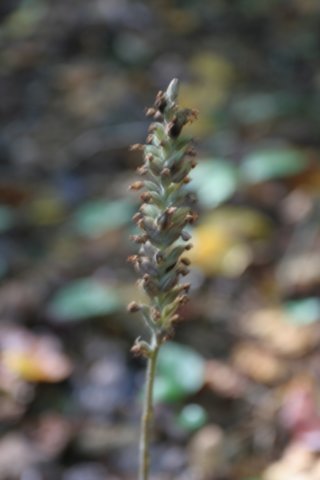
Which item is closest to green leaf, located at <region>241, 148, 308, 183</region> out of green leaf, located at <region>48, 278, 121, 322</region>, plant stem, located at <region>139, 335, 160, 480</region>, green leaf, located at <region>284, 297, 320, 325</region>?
green leaf, located at <region>284, 297, 320, 325</region>

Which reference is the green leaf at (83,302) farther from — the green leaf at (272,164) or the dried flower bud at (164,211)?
the dried flower bud at (164,211)

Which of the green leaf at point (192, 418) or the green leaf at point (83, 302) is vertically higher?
the green leaf at point (83, 302)

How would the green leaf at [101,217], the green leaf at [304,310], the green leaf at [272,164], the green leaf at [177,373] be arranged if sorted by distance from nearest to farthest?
1. the green leaf at [177,373]
2. the green leaf at [304,310]
3. the green leaf at [101,217]
4. the green leaf at [272,164]

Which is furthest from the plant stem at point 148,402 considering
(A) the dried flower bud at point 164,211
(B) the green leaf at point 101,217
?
(B) the green leaf at point 101,217

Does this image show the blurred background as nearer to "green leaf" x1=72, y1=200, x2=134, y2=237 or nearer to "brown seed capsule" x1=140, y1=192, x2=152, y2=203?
"green leaf" x1=72, y1=200, x2=134, y2=237

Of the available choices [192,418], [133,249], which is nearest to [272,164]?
[133,249]

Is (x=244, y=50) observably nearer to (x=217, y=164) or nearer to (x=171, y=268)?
(x=217, y=164)

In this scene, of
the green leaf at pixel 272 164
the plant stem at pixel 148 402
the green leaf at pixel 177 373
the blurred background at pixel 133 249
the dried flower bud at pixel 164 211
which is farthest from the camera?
the green leaf at pixel 272 164
